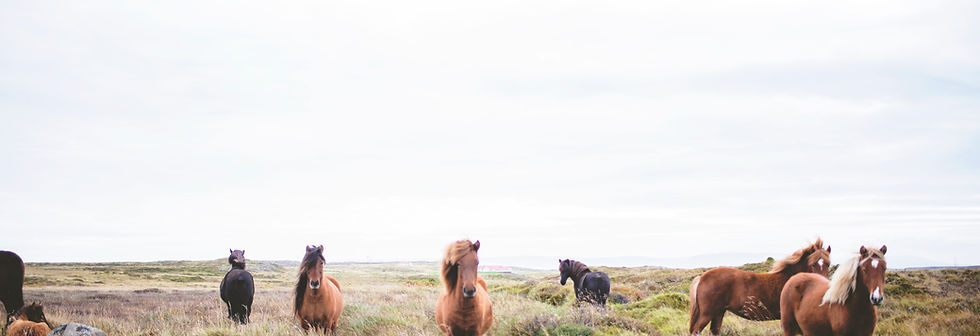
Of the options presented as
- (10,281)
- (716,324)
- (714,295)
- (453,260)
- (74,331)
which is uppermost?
(453,260)

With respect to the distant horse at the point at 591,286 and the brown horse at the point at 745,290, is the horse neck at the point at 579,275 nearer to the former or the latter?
the distant horse at the point at 591,286

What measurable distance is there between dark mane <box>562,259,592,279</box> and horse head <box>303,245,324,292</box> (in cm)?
1134

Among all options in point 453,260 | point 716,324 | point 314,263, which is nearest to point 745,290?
point 716,324

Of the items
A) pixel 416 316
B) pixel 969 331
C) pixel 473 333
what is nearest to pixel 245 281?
pixel 416 316

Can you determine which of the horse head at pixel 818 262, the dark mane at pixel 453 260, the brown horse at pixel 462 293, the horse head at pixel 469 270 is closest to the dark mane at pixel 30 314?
the brown horse at pixel 462 293

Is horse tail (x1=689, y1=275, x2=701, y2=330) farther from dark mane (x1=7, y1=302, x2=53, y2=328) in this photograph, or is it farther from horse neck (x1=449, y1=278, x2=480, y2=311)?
dark mane (x1=7, y1=302, x2=53, y2=328)

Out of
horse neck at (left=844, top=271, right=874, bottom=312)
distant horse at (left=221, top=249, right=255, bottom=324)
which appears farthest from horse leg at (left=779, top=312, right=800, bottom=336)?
distant horse at (left=221, top=249, right=255, bottom=324)

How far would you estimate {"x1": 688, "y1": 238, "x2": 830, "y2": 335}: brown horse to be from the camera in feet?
31.3

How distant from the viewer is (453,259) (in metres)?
7.23

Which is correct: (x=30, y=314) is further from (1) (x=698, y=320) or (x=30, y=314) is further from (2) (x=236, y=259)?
(1) (x=698, y=320)

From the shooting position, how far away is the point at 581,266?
62.5ft

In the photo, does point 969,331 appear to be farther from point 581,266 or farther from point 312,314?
point 312,314

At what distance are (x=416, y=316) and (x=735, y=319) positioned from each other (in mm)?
8335

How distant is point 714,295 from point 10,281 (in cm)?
1808
